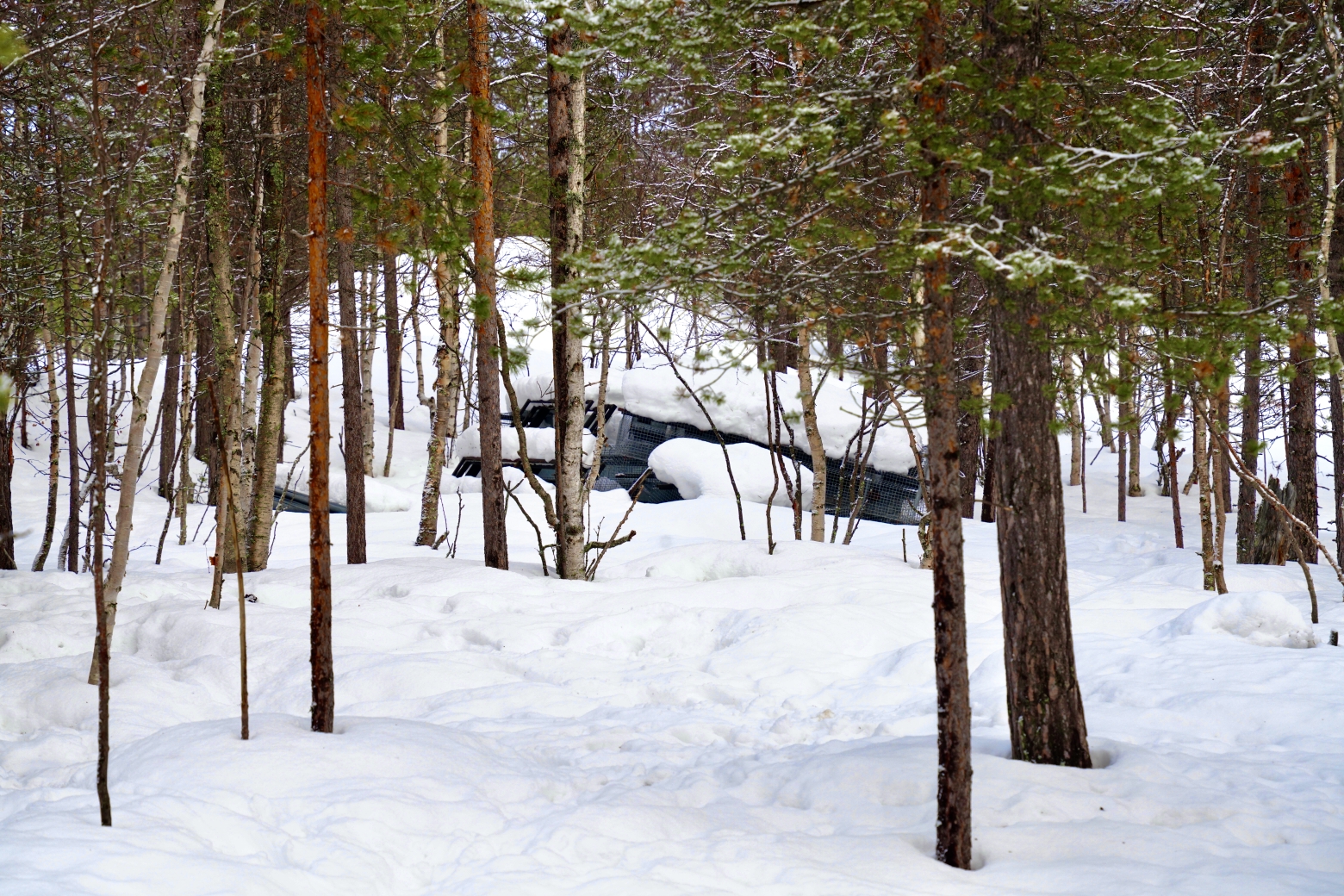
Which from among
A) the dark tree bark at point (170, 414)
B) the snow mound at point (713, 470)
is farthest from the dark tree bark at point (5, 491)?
the snow mound at point (713, 470)

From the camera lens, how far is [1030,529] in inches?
188

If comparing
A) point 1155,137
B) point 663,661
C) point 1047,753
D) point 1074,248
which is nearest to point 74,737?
point 663,661

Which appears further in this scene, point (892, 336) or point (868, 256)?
point (868, 256)

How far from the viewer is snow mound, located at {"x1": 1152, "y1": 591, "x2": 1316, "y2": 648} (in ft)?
22.7

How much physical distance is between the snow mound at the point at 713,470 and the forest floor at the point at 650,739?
5.54m

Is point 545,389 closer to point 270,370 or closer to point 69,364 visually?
point 270,370

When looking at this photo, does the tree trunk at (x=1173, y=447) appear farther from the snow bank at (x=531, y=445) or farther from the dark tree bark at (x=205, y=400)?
the dark tree bark at (x=205, y=400)

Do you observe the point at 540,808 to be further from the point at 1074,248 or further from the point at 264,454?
the point at 264,454

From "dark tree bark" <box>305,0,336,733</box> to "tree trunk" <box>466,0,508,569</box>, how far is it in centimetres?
227

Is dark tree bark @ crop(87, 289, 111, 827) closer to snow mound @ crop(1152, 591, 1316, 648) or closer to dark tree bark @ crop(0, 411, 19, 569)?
snow mound @ crop(1152, 591, 1316, 648)

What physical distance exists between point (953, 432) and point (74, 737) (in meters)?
5.13

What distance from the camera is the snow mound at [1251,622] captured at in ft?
22.7

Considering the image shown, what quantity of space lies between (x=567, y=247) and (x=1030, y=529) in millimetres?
5672

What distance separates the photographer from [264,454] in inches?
389
